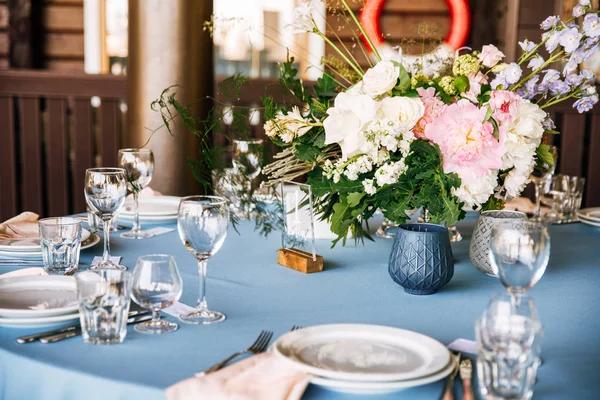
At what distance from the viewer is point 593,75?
1.71 meters

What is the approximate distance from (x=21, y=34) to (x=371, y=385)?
14.7ft

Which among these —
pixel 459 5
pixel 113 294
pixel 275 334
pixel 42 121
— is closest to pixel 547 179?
pixel 275 334

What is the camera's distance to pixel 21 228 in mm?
1815

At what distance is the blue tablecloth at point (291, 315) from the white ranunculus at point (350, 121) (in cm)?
27

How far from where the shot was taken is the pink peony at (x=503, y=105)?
1.48 m

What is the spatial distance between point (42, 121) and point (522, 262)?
315 cm

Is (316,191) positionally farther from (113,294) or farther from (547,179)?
(547,179)

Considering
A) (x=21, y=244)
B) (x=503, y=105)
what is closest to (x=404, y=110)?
(x=503, y=105)

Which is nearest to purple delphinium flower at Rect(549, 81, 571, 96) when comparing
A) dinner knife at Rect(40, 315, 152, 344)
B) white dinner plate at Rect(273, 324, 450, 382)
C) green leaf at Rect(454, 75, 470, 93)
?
green leaf at Rect(454, 75, 470, 93)

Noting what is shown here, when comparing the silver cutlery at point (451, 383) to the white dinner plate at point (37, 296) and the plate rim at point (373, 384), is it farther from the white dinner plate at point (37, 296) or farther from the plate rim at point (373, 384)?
the white dinner plate at point (37, 296)

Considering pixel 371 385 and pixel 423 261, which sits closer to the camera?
pixel 371 385

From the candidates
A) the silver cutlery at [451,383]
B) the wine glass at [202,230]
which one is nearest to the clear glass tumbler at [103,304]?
the wine glass at [202,230]

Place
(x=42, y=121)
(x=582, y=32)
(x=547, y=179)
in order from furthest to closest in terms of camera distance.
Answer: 1. (x=42, y=121)
2. (x=547, y=179)
3. (x=582, y=32)

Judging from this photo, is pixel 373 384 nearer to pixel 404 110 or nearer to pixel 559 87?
pixel 404 110
